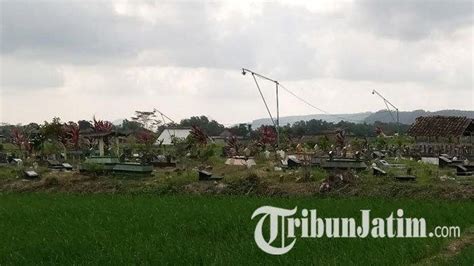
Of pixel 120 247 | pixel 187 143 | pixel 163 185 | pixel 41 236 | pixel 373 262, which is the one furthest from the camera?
pixel 187 143

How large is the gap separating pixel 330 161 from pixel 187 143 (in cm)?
1360

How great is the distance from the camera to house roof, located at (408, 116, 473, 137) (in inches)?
1531

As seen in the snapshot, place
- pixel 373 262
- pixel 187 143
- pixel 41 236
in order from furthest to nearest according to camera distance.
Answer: pixel 187 143 → pixel 41 236 → pixel 373 262

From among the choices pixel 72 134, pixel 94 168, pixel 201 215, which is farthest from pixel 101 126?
pixel 201 215

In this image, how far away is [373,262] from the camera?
9.02 m

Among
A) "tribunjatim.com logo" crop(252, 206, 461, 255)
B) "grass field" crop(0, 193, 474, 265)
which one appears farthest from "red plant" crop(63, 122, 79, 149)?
"tribunjatim.com logo" crop(252, 206, 461, 255)

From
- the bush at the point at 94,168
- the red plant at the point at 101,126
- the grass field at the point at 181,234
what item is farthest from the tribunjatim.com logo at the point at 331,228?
the red plant at the point at 101,126

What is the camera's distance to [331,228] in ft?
39.7

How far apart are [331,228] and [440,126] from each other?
30.6 m

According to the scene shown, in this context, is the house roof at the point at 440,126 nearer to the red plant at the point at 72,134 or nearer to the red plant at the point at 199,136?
the red plant at the point at 199,136

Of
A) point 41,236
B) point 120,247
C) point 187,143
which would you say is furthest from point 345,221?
point 187,143

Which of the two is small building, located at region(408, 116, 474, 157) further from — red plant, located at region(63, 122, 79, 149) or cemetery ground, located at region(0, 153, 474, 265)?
red plant, located at region(63, 122, 79, 149)

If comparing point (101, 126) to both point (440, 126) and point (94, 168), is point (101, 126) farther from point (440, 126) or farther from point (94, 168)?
point (440, 126)

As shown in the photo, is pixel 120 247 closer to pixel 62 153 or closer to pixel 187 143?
pixel 187 143
